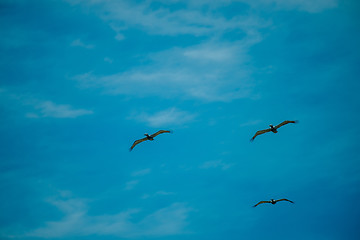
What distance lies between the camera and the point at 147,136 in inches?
3088

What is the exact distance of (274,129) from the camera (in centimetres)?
7656

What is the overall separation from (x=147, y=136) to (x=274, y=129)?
27.0 m
